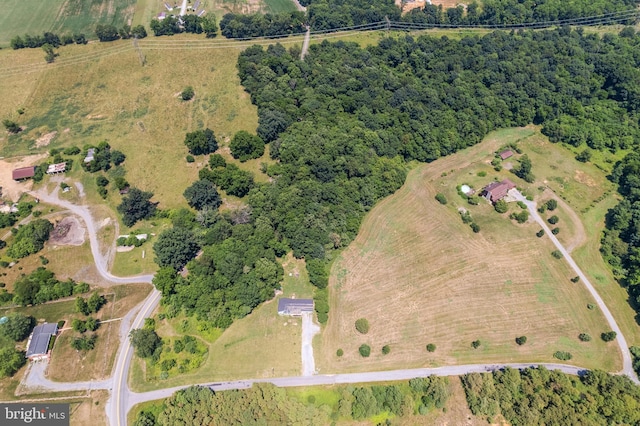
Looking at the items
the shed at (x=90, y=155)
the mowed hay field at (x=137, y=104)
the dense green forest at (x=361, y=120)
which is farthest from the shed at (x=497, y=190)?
the shed at (x=90, y=155)

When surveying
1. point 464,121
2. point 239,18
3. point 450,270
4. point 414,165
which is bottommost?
point 450,270

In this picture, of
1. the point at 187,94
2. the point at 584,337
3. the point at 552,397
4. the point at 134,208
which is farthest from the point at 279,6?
the point at 552,397

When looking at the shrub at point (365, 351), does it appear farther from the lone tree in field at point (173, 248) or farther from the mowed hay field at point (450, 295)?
the lone tree in field at point (173, 248)

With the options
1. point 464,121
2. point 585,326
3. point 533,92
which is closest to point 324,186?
point 464,121

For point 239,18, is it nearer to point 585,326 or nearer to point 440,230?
point 440,230

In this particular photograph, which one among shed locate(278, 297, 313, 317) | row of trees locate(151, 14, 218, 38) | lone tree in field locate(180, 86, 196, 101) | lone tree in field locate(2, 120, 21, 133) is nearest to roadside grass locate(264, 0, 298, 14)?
row of trees locate(151, 14, 218, 38)

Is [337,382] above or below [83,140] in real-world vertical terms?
below

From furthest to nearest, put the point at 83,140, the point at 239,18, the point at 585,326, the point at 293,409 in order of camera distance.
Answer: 1. the point at 239,18
2. the point at 83,140
3. the point at 585,326
4. the point at 293,409

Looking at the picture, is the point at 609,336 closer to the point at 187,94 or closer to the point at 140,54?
the point at 187,94

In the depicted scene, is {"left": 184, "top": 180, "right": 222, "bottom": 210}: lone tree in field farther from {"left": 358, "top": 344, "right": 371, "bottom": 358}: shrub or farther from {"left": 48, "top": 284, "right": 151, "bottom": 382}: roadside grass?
{"left": 358, "top": 344, "right": 371, "bottom": 358}: shrub
